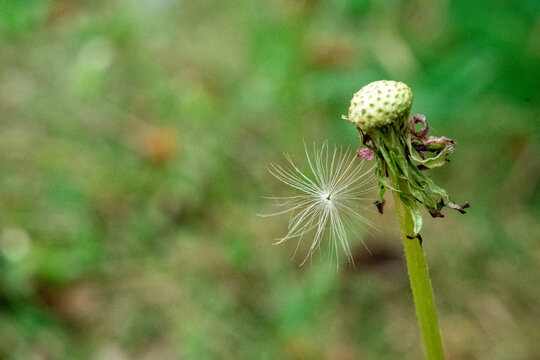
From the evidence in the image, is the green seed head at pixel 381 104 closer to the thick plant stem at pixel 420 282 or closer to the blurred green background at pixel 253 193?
the thick plant stem at pixel 420 282

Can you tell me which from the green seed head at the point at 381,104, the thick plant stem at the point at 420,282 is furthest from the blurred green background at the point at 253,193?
the green seed head at the point at 381,104

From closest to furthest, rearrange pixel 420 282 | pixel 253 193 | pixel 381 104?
pixel 381 104 → pixel 420 282 → pixel 253 193

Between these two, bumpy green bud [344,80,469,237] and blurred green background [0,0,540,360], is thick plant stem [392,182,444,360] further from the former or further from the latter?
blurred green background [0,0,540,360]

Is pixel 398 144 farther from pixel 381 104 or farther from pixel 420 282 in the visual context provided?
pixel 420 282

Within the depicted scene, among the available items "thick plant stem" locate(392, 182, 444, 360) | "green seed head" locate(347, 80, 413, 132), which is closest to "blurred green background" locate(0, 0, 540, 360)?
"thick plant stem" locate(392, 182, 444, 360)

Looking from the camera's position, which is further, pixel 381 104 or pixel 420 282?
pixel 420 282

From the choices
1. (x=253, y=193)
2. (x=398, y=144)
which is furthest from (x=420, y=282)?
(x=253, y=193)

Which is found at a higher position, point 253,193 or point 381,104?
point 253,193

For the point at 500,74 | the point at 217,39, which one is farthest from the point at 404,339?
the point at 217,39

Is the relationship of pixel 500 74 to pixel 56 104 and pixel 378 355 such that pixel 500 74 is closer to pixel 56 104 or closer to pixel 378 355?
pixel 378 355
